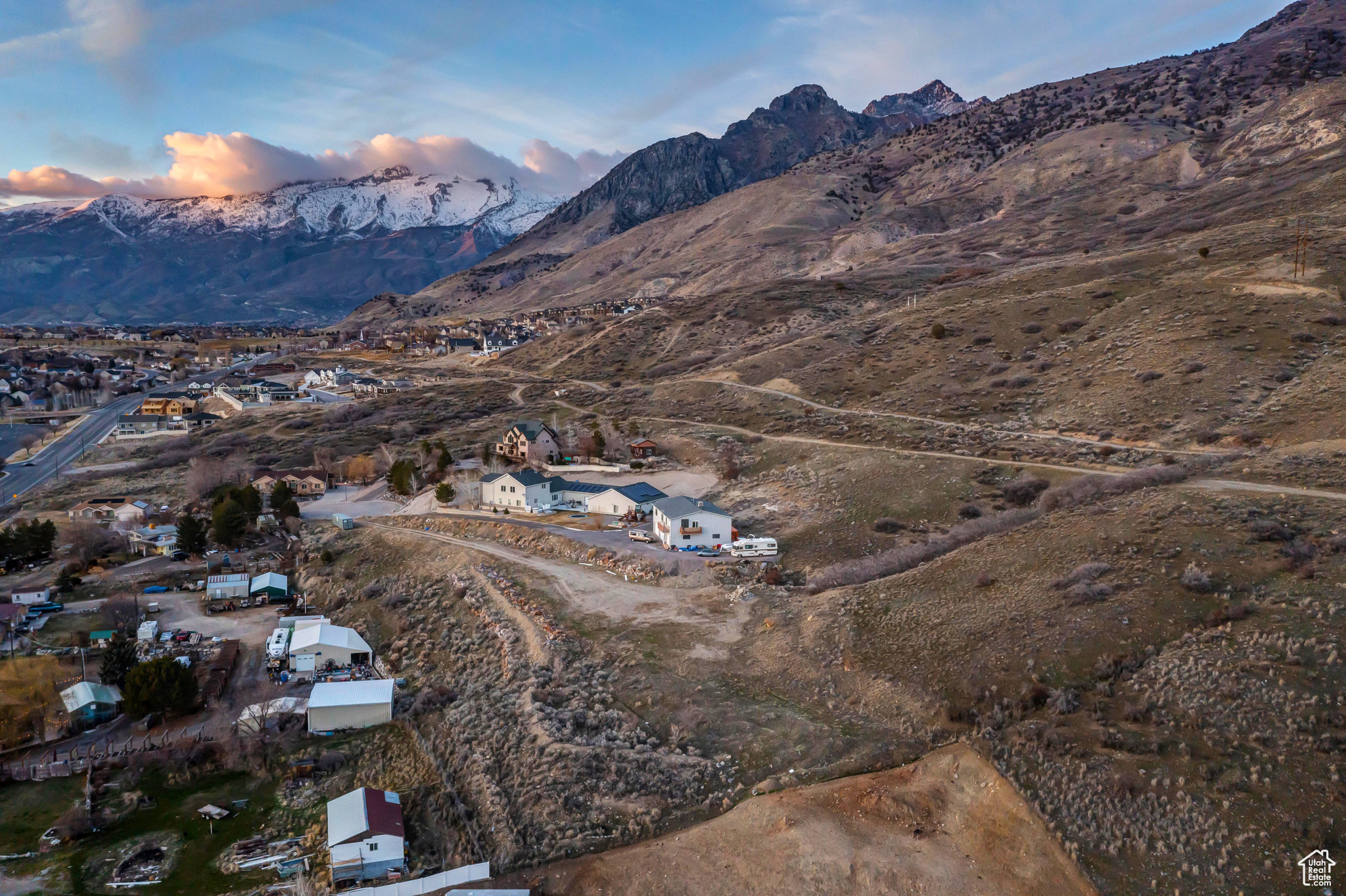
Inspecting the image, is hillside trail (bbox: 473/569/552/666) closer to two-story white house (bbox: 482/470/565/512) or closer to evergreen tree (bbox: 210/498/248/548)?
two-story white house (bbox: 482/470/565/512)

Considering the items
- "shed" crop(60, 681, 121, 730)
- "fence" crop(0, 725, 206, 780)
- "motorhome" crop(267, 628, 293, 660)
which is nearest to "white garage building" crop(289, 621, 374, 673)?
"motorhome" crop(267, 628, 293, 660)

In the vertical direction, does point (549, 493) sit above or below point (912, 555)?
above

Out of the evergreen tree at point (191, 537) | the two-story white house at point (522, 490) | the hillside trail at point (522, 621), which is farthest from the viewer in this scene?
the two-story white house at point (522, 490)

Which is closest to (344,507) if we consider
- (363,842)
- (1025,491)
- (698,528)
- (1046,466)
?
(698,528)

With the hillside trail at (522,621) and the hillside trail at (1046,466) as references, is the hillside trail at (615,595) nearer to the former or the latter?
the hillside trail at (522,621)

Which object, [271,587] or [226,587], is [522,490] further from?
[226,587]

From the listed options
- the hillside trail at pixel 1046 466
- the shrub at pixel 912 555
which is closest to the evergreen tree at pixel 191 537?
the hillside trail at pixel 1046 466
